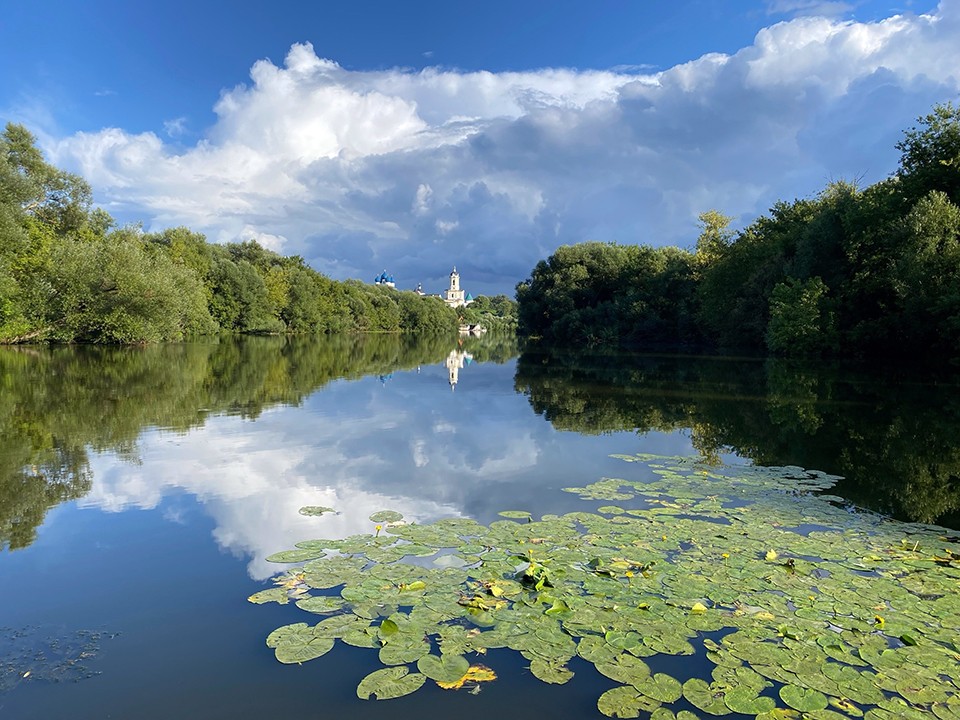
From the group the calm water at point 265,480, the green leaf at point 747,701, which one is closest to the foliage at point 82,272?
the calm water at point 265,480

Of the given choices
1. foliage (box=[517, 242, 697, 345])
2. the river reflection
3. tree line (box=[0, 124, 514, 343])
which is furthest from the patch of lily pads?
foliage (box=[517, 242, 697, 345])

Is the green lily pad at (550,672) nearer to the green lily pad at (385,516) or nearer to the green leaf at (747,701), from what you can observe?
the green leaf at (747,701)

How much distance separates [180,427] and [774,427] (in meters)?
14.9

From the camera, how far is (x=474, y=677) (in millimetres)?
4453

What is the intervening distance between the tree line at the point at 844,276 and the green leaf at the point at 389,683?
33.8 metres

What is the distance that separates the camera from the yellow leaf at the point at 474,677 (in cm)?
433

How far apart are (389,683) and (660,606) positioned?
2544 mm

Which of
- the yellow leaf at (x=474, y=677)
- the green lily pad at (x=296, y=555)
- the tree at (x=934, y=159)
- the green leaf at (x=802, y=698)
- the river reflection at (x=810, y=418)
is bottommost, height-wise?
the yellow leaf at (x=474, y=677)

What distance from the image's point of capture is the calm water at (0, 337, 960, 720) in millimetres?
4453

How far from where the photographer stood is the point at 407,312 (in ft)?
445

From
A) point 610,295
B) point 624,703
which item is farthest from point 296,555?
point 610,295

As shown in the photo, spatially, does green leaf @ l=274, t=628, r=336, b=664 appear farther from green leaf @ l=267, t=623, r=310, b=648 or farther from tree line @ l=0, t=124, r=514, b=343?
tree line @ l=0, t=124, r=514, b=343

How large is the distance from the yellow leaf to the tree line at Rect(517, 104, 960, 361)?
3333 cm

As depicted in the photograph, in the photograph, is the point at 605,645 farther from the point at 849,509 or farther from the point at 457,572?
the point at 849,509
